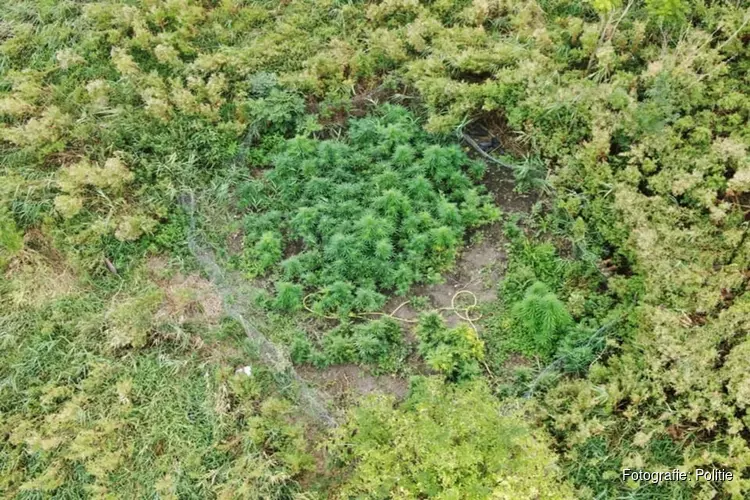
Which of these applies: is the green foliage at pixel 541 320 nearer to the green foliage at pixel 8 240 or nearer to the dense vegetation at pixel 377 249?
the dense vegetation at pixel 377 249

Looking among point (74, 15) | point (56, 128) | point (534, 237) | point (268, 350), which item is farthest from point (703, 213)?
point (74, 15)

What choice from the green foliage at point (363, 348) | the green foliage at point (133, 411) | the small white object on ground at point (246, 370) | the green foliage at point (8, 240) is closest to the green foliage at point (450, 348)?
the green foliage at point (363, 348)

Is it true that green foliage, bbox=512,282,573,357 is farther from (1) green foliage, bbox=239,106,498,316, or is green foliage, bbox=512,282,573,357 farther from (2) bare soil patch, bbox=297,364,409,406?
(2) bare soil patch, bbox=297,364,409,406

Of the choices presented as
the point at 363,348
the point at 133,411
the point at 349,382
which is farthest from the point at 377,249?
the point at 133,411

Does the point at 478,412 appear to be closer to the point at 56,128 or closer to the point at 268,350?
the point at 268,350

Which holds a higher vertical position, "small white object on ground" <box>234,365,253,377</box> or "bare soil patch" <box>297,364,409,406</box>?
"small white object on ground" <box>234,365,253,377</box>

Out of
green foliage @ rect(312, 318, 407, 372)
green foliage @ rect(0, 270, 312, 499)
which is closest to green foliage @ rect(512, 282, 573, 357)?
green foliage @ rect(312, 318, 407, 372)

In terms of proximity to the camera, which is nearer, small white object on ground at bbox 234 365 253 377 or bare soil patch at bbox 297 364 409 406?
bare soil patch at bbox 297 364 409 406
